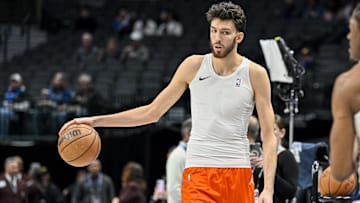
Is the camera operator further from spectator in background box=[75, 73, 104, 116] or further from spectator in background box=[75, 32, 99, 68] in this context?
spectator in background box=[75, 32, 99, 68]

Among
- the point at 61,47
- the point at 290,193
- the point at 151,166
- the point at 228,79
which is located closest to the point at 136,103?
the point at 151,166

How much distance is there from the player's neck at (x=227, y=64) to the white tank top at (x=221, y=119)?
31 millimetres

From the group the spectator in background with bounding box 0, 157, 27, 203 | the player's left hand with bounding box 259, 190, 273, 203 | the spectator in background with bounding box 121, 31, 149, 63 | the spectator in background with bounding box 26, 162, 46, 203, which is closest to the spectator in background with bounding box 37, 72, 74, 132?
the spectator in background with bounding box 26, 162, 46, 203

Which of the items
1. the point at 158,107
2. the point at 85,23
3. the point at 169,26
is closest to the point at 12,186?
the point at 158,107

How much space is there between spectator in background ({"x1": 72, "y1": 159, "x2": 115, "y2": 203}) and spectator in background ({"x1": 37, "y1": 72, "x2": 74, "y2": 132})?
10.7 feet

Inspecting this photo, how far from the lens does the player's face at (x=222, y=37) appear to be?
6387 millimetres

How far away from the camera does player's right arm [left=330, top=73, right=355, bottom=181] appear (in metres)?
4.30

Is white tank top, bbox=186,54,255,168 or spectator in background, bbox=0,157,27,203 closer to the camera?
white tank top, bbox=186,54,255,168

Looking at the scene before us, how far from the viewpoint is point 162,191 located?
1131 cm

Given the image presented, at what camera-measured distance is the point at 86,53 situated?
24391mm

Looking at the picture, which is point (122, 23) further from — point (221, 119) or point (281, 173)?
point (221, 119)

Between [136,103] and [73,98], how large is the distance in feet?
4.31

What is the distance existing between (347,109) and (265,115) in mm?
2130

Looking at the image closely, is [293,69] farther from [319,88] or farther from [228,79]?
[319,88]
